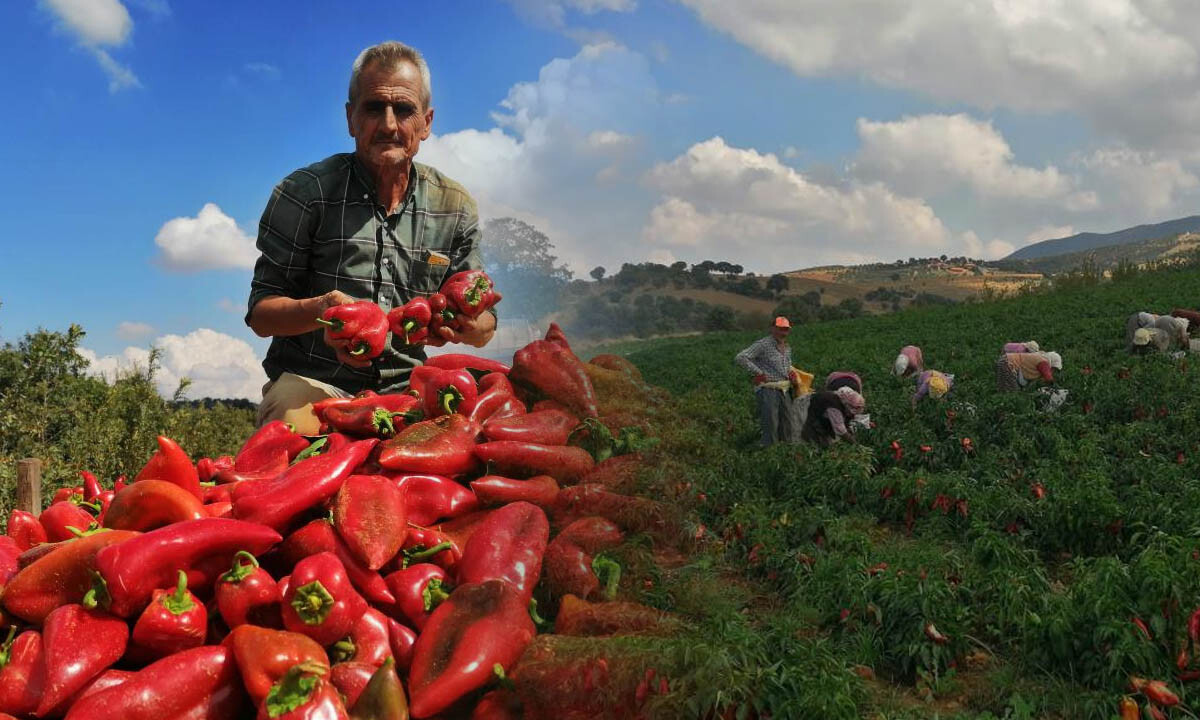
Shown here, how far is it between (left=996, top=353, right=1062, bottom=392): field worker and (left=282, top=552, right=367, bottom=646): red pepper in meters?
11.6

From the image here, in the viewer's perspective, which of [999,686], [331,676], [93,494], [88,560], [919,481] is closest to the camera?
[331,676]

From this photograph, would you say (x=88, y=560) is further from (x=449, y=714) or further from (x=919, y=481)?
(x=919, y=481)

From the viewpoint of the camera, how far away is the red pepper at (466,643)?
6.82ft

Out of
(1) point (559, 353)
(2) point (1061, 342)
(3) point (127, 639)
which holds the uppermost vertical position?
(1) point (559, 353)

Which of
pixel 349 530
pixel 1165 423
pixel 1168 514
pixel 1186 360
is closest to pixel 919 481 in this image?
pixel 1168 514

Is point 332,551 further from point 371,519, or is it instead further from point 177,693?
point 177,693

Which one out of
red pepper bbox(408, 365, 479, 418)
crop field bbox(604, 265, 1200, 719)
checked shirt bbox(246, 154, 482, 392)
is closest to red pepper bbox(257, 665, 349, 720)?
crop field bbox(604, 265, 1200, 719)

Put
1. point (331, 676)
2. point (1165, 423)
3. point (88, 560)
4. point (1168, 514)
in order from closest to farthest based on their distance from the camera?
point (331, 676)
point (88, 560)
point (1168, 514)
point (1165, 423)

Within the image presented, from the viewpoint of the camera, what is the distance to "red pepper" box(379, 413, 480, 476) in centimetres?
262

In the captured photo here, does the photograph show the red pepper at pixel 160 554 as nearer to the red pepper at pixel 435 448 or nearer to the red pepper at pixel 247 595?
the red pepper at pixel 247 595

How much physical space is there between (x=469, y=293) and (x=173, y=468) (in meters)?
1.22

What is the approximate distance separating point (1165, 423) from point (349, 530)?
9.76m

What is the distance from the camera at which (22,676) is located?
2.16m

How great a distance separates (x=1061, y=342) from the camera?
20750mm
